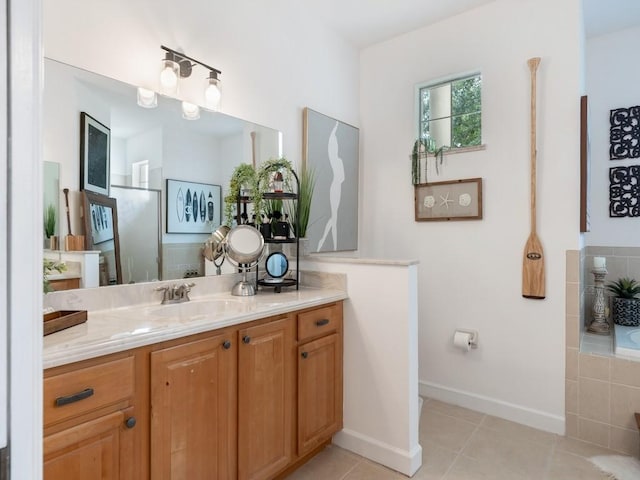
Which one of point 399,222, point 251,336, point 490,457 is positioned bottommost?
point 490,457

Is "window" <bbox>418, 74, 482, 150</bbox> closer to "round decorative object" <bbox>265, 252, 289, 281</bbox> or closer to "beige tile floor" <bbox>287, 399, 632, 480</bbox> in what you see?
"round decorative object" <bbox>265, 252, 289, 281</bbox>

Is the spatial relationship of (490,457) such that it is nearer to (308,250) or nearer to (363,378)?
(363,378)

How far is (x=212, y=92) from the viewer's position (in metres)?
2.05

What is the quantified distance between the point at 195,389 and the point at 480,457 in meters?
1.65

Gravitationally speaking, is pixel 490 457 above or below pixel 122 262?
below

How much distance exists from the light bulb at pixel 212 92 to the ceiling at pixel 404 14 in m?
1.04

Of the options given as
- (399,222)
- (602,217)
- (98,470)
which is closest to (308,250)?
(399,222)

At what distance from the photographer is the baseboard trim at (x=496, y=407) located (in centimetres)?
235

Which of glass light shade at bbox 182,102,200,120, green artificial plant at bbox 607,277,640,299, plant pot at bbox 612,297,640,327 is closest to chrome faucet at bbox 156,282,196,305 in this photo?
glass light shade at bbox 182,102,200,120

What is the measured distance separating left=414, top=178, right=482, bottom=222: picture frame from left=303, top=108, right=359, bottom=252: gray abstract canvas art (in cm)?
54

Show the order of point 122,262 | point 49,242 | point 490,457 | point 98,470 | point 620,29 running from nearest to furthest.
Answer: point 98,470 → point 49,242 → point 122,262 → point 490,457 → point 620,29

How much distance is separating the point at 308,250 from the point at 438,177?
44.0 inches

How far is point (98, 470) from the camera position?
1129 mm

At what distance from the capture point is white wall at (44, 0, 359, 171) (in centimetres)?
162
